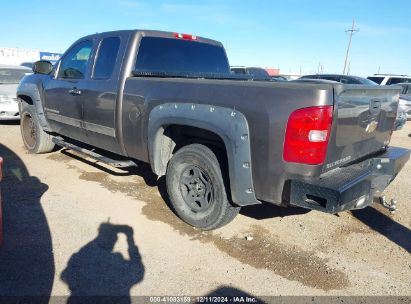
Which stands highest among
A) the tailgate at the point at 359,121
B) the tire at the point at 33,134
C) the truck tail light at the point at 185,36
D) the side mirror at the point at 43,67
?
the truck tail light at the point at 185,36

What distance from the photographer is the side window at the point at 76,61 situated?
4.83 metres

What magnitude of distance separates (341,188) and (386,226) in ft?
5.96

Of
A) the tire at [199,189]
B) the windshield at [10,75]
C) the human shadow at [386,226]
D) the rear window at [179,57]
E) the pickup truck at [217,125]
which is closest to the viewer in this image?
the pickup truck at [217,125]

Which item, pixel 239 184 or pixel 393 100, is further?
pixel 393 100

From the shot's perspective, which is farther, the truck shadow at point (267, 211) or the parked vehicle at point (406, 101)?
the parked vehicle at point (406, 101)

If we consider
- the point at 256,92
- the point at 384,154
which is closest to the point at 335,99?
the point at 256,92

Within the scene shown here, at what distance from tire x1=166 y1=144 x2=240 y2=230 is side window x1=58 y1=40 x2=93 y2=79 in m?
2.07

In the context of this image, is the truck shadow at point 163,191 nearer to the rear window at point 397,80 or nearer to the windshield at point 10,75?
the windshield at point 10,75

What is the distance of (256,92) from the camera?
112 inches

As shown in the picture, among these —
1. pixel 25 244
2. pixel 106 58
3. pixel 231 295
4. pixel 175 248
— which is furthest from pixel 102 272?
pixel 106 58

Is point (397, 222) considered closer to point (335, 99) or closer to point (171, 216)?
point (335, 99)

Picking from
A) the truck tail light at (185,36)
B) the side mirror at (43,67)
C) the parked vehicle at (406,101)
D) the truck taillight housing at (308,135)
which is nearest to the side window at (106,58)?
the truck tail light at (185,36)

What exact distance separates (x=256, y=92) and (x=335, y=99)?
0.60 m

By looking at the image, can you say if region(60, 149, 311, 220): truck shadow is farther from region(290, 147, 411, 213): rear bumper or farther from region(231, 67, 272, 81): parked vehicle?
region(231, 67, 272, 81): parked vehicle
